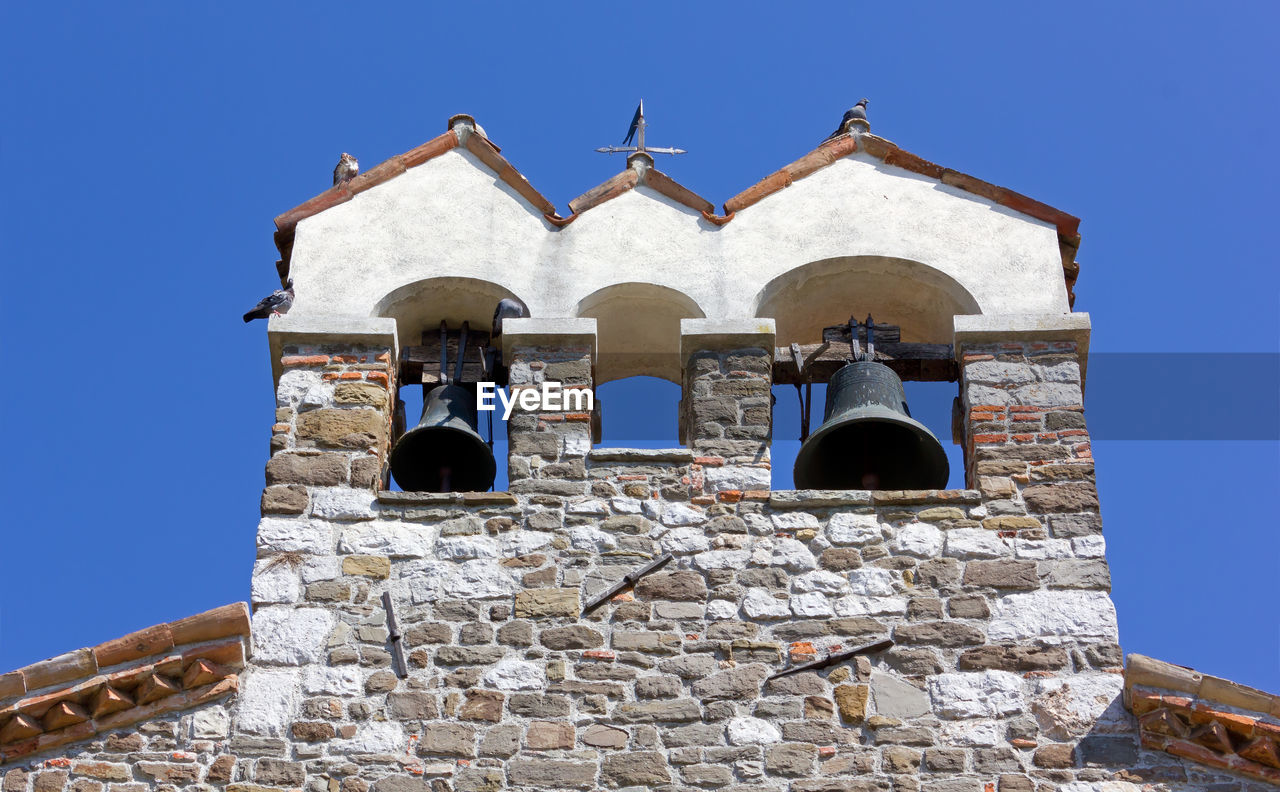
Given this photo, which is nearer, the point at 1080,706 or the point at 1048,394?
the point at 1080,706

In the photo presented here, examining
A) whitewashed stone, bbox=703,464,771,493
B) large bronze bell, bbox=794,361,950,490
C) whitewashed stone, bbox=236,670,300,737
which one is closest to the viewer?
whitewashed stone, bbox=236,670,300,737

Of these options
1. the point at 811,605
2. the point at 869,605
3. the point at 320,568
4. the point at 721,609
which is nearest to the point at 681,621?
the point at 721,609

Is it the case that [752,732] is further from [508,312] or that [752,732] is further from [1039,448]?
[508,312]

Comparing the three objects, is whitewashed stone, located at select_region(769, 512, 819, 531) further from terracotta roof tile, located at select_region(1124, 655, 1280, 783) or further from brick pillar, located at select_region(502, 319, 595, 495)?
terracotta roof tile, located at select_region(1124, 655, 1280, 783)

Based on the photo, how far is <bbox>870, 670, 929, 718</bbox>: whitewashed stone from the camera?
869 centimetres

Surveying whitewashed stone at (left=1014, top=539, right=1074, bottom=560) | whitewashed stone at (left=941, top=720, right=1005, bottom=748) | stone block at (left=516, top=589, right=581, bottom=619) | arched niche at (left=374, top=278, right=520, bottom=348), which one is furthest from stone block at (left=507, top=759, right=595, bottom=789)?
arched niche at (left=374, top=278, right=520, bottom=348)

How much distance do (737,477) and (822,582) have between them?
0.68 meters

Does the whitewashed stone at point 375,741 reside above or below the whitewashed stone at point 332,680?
below

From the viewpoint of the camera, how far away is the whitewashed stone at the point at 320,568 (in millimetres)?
9219

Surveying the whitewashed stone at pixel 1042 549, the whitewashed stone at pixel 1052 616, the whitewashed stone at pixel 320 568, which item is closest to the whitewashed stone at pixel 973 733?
the whitewashed stone at pixel 1052 616

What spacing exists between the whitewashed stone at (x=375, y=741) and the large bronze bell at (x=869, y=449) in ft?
7.67

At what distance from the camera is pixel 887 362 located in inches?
408

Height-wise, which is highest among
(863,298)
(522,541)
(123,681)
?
(863,298)

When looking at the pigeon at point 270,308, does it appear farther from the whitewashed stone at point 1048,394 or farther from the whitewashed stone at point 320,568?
the whitewashed stone at point 1048,394
